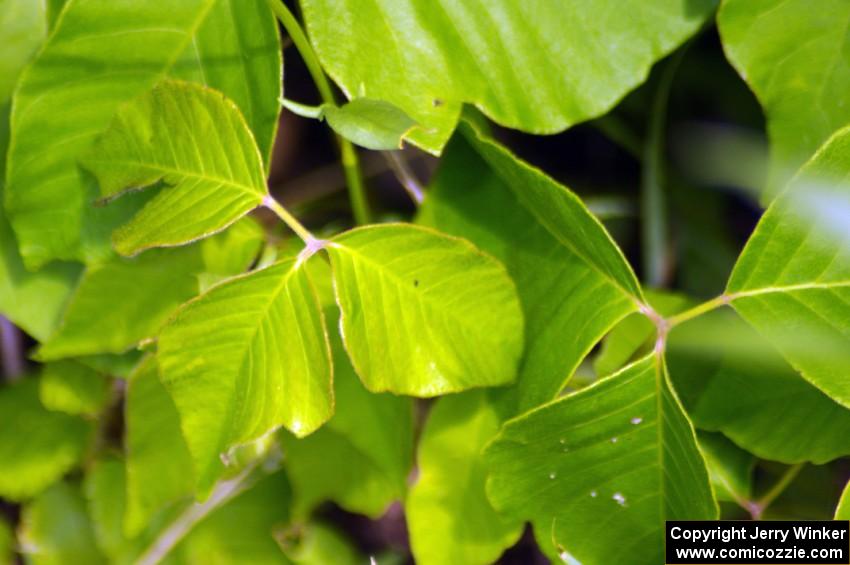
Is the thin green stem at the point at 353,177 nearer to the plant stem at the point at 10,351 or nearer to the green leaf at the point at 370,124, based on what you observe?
the green leaf at the point at 370,124

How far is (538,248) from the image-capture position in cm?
60

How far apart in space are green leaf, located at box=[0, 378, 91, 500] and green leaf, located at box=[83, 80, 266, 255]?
446 mm

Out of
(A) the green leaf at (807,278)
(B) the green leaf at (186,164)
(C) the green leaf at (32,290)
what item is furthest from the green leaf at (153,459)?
(A) the green leaf at (807,278)

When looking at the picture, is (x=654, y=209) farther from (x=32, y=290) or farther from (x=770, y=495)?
(x=32, y=290)

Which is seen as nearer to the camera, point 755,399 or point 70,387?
point 755,399

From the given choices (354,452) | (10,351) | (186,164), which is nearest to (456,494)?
(354,452)

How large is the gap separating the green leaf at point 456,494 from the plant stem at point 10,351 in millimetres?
570

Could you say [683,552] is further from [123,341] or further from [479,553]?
[123,341]

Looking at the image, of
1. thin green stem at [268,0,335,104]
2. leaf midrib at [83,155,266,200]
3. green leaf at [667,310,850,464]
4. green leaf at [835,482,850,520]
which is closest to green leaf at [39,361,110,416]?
leaf midrib at [83,155,266,200]

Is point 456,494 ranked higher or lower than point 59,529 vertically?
higher

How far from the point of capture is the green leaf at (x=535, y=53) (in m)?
0.57

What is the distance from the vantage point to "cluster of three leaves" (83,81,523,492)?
1.62 feet

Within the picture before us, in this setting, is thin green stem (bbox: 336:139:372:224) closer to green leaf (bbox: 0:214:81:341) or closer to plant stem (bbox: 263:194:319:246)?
plant stem (bbox: 263:194:319:246)

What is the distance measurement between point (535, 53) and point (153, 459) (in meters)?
0.46
